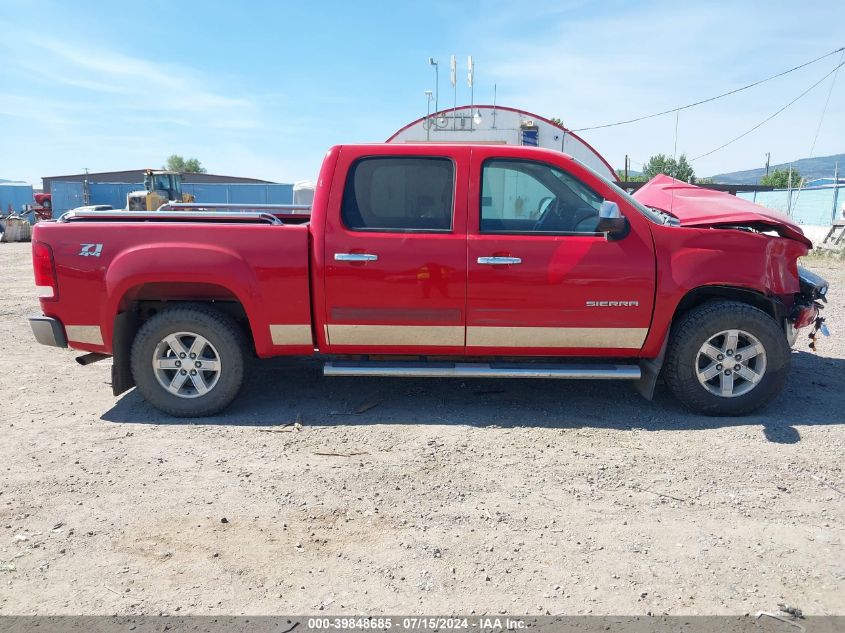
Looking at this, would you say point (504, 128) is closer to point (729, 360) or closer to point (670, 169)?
point (729, 360)

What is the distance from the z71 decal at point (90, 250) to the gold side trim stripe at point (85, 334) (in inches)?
21.1

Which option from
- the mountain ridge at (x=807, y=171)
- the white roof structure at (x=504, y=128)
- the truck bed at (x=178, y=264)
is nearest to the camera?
the truck bed at (x=178, y=264)

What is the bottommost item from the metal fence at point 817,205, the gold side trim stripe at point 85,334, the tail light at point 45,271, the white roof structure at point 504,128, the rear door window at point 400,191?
the gold side trim stripe at point 85,334

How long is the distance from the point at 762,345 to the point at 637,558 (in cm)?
241

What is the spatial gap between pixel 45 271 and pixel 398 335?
2.59 meters

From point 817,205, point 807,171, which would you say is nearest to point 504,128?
point 817,205

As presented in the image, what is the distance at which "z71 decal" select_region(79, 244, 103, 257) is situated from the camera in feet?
14.8

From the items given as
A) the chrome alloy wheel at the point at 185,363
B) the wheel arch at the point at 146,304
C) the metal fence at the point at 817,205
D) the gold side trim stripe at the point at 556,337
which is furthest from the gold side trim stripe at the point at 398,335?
the metal fence at the point at 817,205

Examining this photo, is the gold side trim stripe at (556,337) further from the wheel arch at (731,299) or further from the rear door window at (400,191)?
the rear door window at (400,191)

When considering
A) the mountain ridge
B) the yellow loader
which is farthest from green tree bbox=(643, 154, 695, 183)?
the yellow loader

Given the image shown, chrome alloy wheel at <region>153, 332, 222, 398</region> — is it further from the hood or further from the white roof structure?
the white roof structure

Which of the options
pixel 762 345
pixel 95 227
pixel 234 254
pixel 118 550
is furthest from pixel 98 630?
pixel 762 345

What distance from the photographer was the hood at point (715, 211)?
15.3 feet

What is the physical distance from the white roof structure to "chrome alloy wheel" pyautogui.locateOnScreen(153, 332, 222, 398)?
38.5 feet
